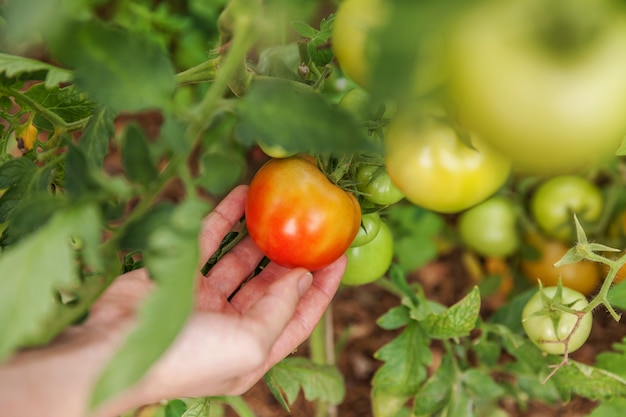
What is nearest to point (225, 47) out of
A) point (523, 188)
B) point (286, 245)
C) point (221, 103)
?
point (221, 103)

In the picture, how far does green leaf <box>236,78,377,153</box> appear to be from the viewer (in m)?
0.39

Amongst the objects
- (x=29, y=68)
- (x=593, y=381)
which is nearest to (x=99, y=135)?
(x=29, y=68)

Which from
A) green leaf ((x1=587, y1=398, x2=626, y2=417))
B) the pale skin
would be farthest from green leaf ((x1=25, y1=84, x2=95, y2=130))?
green leaf ((x1=587, y1=398, x2=626, y2=417))

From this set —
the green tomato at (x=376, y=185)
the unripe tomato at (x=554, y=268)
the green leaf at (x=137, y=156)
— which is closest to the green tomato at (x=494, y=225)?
the unripe tomato at (x=554, y=268)

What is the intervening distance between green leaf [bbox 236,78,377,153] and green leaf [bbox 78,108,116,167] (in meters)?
0.19

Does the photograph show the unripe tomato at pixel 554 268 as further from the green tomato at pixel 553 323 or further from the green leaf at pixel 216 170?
the green leaf at pixel 216 170

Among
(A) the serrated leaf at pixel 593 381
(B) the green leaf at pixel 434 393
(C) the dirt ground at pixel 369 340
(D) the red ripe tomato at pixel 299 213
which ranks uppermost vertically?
(D) the red ripe tomato at pixel 299 213

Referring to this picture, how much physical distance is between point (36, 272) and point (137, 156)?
0.11m

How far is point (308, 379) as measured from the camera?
3.32 feet

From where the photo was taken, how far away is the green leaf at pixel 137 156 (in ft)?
1.45

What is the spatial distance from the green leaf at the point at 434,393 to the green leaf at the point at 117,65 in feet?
2.25

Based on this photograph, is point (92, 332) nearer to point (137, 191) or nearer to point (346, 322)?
point (137, 191)

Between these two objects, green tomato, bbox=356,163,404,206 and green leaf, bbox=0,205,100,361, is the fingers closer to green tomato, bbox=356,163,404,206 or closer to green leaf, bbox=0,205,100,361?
green tomato, bbox=356,163,404,206

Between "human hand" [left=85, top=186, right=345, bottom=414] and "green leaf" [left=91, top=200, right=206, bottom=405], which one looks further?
"human hand" [left=85, top=186, right=345, bottom=414]
